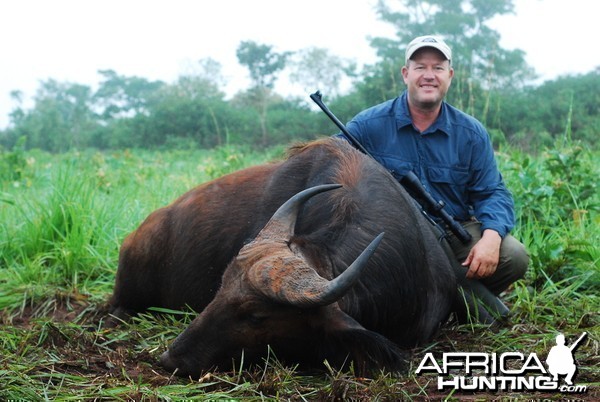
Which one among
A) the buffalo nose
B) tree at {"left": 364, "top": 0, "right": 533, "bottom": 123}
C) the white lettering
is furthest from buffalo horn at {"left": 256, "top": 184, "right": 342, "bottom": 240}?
tree at {"left": 364, "top": 0, "right": 533, "bottom": 123}

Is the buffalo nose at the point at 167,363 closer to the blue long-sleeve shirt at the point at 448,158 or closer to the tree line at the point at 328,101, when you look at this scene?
the blue long-sleeve shirt at the point at 448,158

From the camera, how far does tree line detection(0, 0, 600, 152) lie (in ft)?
43.7

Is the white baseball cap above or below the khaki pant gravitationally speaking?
above

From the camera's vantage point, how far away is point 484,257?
4918 mm

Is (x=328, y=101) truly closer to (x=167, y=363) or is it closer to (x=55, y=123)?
(x=167, y=363)

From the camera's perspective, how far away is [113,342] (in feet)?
15.5

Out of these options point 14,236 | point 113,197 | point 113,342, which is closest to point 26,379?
point 113,342

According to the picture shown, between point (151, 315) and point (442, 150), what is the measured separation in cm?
238

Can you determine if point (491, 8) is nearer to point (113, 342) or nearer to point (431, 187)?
point (431, 187)

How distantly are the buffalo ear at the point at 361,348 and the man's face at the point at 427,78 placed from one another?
2190 mm

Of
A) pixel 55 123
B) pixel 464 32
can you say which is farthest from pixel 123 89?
pixel 464 32

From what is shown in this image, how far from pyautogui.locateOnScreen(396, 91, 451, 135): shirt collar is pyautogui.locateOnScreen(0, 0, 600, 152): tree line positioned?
5487 millimetres

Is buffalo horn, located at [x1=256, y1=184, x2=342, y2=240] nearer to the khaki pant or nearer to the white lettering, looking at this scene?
the white lettering

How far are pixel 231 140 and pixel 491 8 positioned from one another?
8.93m
